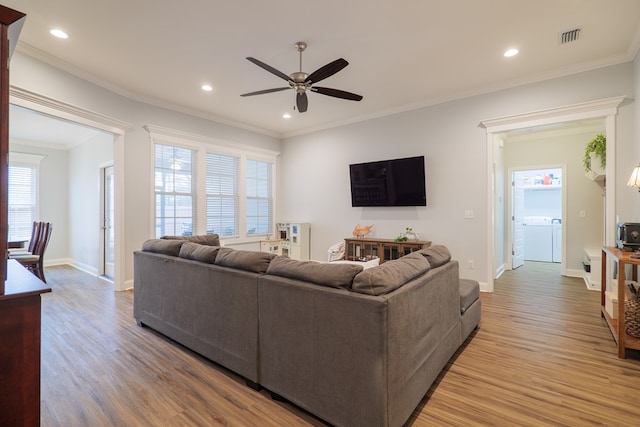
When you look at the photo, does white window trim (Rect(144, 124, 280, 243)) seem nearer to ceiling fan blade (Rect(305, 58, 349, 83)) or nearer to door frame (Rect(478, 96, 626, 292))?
ceiling fan blade (Rect(305, 58, 349, 83))

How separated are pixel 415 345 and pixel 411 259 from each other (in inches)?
21.7

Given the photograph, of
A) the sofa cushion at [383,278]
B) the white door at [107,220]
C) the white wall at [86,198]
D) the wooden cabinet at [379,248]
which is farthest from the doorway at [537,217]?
the white wall at [86,198]

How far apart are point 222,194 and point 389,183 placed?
319 cm

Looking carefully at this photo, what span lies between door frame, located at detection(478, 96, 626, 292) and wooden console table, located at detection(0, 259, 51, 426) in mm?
4787

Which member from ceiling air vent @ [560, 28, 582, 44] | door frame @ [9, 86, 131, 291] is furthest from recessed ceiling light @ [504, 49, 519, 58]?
door frame @ [9, 86, 131, 291]

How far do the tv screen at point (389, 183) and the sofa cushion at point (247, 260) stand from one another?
137 inches

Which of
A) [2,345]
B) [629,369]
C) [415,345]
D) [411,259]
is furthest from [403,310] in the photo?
[629,369]

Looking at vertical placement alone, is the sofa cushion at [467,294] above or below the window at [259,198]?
below

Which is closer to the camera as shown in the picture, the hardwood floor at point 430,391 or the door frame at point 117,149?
the hardwood floor at point 430,391

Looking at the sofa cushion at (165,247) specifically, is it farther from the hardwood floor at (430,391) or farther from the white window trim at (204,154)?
the white window trim at (204,154)

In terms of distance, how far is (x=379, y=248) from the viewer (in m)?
5.15

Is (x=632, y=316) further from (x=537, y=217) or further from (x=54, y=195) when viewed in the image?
(x=54, y=195)

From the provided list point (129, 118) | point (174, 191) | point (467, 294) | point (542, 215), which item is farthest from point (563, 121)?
point (129, 118)

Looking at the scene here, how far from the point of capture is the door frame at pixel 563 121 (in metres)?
3.64
